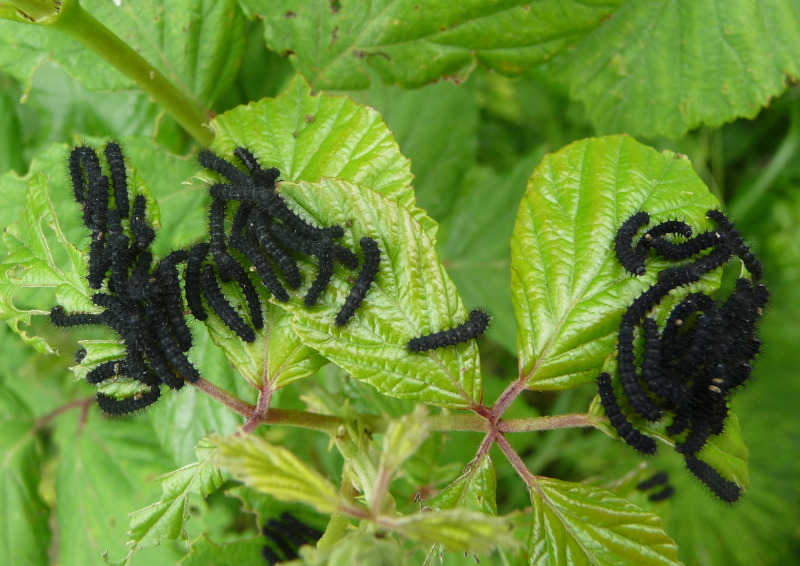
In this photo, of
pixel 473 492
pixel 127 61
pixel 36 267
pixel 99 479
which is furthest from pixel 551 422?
pixel 99 479

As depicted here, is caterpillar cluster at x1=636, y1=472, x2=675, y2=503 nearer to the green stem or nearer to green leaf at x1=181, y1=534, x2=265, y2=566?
green leaf at x1=181, y1=534, x2=265, y2=566

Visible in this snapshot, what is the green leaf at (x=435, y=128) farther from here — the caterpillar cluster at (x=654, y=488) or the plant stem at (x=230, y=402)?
the plant stem at (x=230, y=402)

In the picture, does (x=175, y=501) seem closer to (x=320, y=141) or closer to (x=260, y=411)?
(x=260, y=411)

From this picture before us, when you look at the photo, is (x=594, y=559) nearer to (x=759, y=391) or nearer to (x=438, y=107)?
(x=438, y=107)

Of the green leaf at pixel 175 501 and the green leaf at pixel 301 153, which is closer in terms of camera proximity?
the green leaf at pixel 175 501


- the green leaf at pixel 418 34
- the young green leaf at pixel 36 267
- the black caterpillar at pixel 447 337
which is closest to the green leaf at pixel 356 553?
the black caterpillar at pixel 447 337

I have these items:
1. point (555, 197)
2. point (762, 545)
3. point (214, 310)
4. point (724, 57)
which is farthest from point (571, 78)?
point (762, 545)

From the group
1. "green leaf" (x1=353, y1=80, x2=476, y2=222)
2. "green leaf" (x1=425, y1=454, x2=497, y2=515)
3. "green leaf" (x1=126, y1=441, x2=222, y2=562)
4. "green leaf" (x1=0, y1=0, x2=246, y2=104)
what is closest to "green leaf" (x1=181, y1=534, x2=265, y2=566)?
"green leaf" (x1=126, y1=441, x2=222, y2=562)
